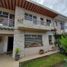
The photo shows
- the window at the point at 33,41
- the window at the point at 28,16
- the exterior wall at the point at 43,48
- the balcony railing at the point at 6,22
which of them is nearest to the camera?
the balcony railing at the point at 6,22

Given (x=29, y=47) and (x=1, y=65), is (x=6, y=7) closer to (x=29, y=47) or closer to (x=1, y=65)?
(x=29, y=47)

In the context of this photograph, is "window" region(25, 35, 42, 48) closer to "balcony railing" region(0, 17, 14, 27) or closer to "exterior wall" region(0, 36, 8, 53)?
"balcony railing" region(0, 17, 14, 27)

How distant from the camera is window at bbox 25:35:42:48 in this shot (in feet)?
48.4

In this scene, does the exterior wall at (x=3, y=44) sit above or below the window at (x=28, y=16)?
below

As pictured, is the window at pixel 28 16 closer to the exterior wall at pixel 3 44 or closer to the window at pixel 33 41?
the window at pixel 33 41

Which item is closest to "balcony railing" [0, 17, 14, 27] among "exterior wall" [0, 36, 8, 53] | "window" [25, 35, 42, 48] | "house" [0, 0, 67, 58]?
"house" [0, 0, 67, 58]

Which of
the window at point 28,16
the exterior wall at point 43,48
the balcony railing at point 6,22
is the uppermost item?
the window at point 28,16

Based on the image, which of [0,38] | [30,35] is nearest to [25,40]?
[30,35]

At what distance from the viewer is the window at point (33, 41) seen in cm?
1475

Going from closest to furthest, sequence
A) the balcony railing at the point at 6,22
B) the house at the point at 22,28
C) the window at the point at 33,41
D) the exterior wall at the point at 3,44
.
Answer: the house at the point at 22,28 → the balcony railing at the point at 6,22 → the window at the point at 33,41 → the exterior wall at the point at 3,44

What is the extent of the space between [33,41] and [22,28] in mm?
3504

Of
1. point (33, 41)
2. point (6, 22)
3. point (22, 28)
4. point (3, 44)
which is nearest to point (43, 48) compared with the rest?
point (33, 41)

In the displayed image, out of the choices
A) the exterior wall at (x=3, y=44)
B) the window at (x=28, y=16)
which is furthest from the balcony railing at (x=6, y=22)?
the exterior wall at (x=3, y=44)

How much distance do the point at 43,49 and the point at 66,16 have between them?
11.2 metres
